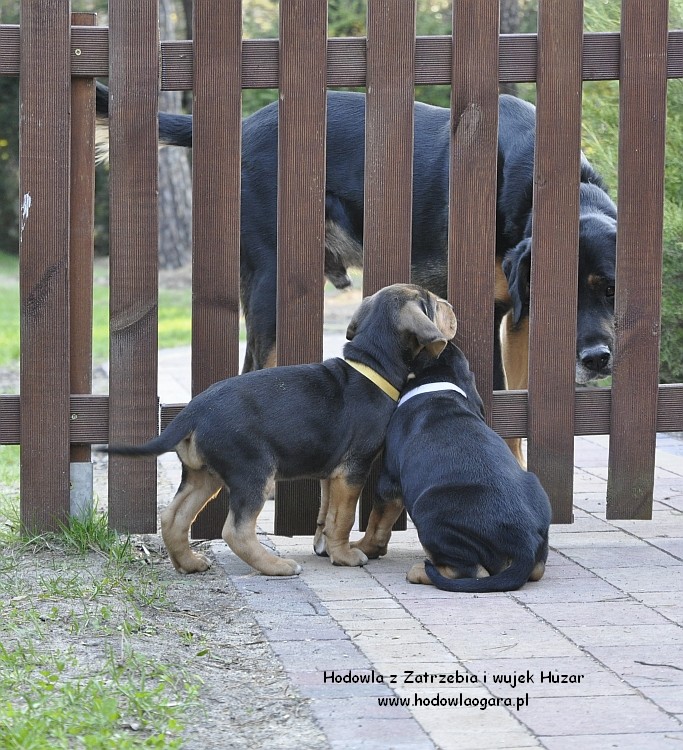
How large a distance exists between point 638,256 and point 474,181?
72 cm

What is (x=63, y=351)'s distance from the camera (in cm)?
424

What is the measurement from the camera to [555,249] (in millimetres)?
4379

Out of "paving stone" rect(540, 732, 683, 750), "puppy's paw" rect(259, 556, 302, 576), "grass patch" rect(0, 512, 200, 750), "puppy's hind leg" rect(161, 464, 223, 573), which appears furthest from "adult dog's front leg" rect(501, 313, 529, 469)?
"paving stone" rect(540, 732, 683, 750)

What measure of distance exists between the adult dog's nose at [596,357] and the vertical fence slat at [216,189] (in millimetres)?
1445

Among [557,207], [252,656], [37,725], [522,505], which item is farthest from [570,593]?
[37,725]

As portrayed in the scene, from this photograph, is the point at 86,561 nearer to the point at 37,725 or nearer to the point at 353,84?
the point at 37,725

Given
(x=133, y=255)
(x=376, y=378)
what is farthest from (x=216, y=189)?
(x=376, y=378)

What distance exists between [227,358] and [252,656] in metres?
1.52

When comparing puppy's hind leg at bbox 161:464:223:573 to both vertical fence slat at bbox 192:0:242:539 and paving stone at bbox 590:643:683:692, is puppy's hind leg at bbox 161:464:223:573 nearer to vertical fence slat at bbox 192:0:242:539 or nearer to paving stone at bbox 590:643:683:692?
vertical fence slat at bbox 192:0:242:539

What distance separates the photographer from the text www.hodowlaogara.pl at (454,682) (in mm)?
2713

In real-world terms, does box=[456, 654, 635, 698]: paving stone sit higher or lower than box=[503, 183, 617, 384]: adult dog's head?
lower

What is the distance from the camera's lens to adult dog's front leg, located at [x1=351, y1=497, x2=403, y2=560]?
418cm

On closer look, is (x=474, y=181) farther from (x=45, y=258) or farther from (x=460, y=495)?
(x=45, y=258)

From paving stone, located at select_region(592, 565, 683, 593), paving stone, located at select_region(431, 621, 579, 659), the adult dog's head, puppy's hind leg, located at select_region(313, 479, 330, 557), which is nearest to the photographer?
paving stone, located at select_region(431, 621, 579, 659)
